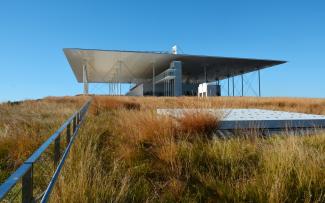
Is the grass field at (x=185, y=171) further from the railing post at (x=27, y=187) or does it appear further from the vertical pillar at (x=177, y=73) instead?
the vertical pillar at (x=177, y=73)

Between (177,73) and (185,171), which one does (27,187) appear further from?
(177,73)

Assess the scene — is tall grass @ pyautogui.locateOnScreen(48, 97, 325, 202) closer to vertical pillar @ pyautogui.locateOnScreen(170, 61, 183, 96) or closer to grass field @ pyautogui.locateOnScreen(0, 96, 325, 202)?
grass field @ pyautogui.locateOnScreen(0, 96, 325, 202)

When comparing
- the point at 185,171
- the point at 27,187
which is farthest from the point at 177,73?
the point at 27,187

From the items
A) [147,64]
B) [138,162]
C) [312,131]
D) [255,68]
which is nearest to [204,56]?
[147,64]

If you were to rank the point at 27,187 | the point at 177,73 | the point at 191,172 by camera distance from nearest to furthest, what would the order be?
the point at 27,187 < the point at 191,172 < the point at 177,73

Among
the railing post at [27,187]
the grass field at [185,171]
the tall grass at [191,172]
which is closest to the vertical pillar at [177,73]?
the grass field at [185,171]

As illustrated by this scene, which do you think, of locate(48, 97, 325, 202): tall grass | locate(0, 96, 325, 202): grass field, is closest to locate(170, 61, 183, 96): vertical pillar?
locate(0, 96, 325, 202): grass field

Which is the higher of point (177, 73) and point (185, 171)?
point (177, 73)

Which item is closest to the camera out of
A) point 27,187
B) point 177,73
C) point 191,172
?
point 27,187

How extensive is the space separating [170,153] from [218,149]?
2.22 feet

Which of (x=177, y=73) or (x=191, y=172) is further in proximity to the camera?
(x=177, y=73)

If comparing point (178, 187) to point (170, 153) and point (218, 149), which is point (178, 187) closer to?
point (170, 153)

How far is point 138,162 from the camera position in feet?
10.5

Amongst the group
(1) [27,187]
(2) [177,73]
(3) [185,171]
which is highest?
(2) [177,73]
